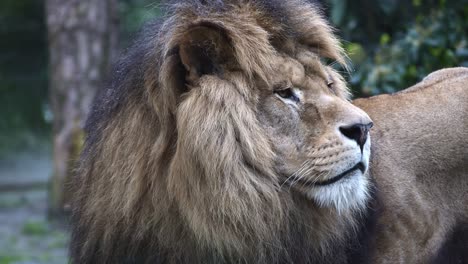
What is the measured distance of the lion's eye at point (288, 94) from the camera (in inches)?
140

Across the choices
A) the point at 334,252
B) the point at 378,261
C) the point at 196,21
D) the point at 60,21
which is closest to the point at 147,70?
the point at 196,21

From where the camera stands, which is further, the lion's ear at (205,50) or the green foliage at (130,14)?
the green foliage at (130,14)

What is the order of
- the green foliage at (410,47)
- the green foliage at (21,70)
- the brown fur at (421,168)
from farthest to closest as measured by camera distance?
the green foliage at (21,70), the green foliage at (410,47), the brown fur at (421,168)

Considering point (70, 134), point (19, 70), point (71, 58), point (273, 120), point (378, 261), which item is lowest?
point (19, 70)

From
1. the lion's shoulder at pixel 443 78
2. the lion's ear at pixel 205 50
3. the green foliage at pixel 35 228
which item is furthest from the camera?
the green foliage at pixel 35 228

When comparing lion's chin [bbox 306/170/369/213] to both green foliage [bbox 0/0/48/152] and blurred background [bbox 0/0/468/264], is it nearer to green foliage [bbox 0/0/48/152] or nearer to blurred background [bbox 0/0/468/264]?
blurred background [bbox 0/0/468/264]

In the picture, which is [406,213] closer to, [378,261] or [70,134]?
[378,261]

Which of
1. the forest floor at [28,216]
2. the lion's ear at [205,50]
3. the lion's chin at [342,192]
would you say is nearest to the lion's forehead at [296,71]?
the lion's ear at [205,50]

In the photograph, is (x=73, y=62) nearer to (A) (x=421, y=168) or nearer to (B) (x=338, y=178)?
(A) (x=421, y=168)

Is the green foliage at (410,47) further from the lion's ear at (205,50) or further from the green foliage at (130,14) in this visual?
the green foliage at (130,14)

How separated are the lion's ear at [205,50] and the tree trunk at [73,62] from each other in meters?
5.20

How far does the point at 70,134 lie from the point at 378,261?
18.1 feet

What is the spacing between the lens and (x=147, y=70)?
142 inches

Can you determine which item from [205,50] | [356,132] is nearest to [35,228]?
[205,50]
